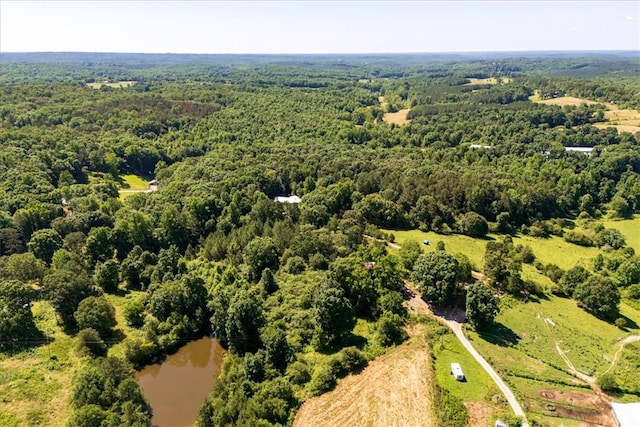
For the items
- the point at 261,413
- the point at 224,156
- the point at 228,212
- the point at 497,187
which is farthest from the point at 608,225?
the point at 224,156

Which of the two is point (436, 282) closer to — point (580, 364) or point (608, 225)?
A: point (580, 364)

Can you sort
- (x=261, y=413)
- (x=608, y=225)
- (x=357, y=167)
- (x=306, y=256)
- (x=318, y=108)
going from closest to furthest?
1. (x=261, y=413)
2. (x=306, y=256)
3. (x=608, y=225)
4. (x=357, y=167)
5. (x=318, y=108)

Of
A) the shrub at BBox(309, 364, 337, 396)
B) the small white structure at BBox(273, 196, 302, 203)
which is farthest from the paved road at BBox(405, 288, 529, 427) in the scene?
the small white structure at BBox(273, 196, 302, 203)

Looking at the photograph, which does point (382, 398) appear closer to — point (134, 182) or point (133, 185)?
point (133, 185)

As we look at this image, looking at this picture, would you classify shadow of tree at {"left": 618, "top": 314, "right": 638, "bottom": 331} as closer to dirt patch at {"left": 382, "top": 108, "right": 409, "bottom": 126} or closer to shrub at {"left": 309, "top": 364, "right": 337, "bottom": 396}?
shrub at {"left": 309, "top": 364, "right": 337, "bottom": 396}

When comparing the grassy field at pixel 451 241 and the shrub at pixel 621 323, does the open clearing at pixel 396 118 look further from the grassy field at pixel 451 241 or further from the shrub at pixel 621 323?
the shrub at pixel 621 323

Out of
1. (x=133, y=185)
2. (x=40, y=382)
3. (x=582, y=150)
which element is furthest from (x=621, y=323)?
(x=133, y=185)
